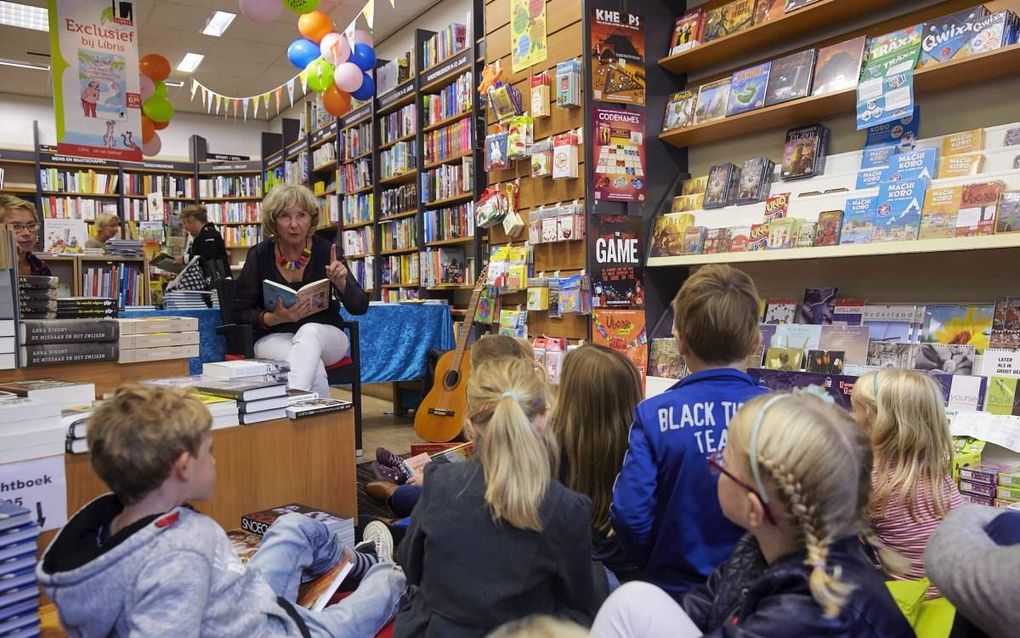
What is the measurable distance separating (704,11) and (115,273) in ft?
14.7

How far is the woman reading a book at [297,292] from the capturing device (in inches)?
117

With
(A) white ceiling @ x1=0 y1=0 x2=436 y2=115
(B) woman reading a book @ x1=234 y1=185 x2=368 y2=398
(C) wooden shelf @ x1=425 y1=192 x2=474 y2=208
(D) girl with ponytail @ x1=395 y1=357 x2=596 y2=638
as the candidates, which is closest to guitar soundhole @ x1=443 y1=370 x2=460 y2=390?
(B) woman reading a book @ x1=234 y1=185 x2=368 y2=398

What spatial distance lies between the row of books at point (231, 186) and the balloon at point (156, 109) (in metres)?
3.45

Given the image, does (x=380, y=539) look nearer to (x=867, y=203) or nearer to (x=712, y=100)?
(x=867, y=203)

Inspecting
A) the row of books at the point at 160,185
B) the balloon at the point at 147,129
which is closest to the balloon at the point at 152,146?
the balloon at the point at 147,129

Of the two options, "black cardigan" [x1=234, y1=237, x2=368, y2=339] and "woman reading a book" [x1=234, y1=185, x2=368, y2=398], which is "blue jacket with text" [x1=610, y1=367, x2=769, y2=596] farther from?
"black cardigan" [x1=234, y1=237, x2=368, y2=339]

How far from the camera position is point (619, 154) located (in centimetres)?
323

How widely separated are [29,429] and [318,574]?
0.71 metres

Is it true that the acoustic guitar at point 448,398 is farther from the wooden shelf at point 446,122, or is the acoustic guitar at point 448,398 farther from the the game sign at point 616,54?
the wooden shelf at point 446,122

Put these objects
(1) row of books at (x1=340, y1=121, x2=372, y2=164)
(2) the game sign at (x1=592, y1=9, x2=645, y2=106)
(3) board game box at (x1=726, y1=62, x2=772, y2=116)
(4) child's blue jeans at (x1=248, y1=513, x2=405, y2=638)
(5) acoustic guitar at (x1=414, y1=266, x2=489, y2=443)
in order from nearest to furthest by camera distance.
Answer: (4) child's blue jeans at (x1=248, y1=513, x2=405, y2=638) < (3) board game box at (x1=726, y1=62, x2=772, y2=116) < (2) the game sign at (x1=592, y1=9, x2=645, y2=106) < (5) acoustic guitar at (x1=414, y1=266, x2=489, y2=443) < (1) row of books at (x1=340, y1=121, x2=372, y2=164)

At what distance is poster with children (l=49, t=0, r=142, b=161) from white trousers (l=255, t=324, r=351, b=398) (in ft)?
4.94

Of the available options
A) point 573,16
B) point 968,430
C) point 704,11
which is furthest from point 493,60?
point 968,430

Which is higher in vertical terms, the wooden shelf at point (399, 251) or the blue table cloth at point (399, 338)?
the wooden shelf at point (399, 251)

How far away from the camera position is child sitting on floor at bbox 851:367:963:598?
1.58 m
